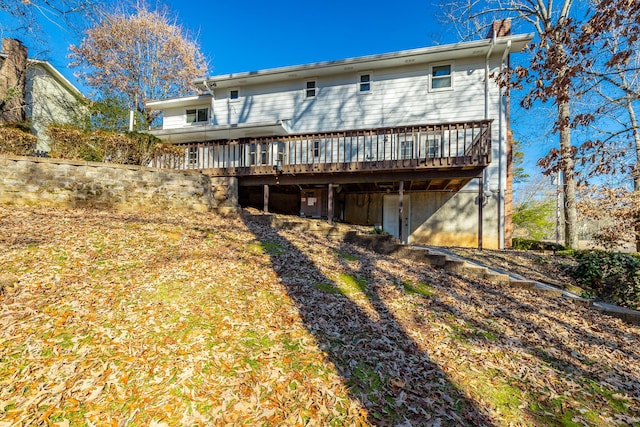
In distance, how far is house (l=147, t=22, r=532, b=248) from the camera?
Answer: 9.32 meters

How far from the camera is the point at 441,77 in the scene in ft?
36.6

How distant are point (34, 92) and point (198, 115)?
29.0ft

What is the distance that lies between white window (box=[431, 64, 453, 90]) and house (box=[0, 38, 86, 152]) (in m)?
14.2

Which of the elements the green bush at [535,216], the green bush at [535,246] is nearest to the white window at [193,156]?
the green bush at [535,246]

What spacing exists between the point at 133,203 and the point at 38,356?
5616 millimetres

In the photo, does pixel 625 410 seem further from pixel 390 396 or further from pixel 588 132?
pixel 588 132

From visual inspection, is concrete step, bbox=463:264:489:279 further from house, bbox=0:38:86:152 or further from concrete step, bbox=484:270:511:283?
house, bbox=0:38:86:152

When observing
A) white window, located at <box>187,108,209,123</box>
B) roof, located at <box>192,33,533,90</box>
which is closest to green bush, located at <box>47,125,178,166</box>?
roof, located at <box>192,33,533,90</box>

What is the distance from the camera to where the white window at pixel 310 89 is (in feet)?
41.2

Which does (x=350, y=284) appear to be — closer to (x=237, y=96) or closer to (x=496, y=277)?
(x=496, y=277)

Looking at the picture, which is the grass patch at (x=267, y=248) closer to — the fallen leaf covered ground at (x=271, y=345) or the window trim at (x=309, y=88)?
the fallen leaf covered ground at (x=271, y=345)

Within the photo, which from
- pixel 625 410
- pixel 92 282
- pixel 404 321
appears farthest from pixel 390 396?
pixel 92 282

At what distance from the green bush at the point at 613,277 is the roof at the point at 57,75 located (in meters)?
22.4

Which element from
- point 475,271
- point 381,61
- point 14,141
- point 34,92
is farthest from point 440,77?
point 34,92
